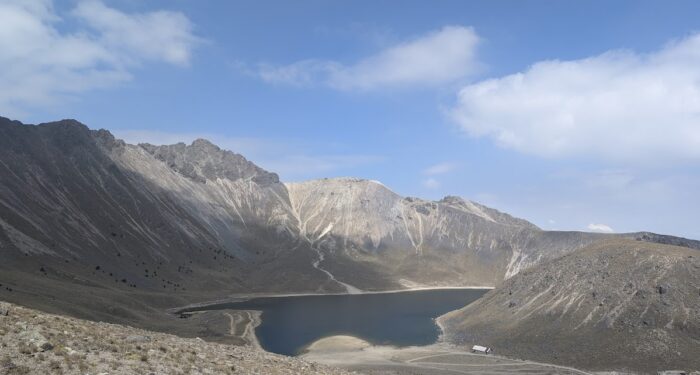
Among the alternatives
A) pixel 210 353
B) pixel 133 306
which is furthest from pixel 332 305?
pixel 210 353

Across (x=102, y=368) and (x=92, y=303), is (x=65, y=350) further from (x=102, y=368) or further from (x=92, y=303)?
(x=92, y=303)

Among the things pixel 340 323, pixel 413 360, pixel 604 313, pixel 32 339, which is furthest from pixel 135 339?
pixel 340 323

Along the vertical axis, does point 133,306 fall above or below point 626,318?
below

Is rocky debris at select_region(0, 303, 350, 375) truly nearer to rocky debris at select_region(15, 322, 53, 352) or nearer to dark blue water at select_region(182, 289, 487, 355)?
rocky debris at select_region(15, 322, 53, 352)

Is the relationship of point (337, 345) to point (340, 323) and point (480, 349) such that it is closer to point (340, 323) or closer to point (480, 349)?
point (480, 349)

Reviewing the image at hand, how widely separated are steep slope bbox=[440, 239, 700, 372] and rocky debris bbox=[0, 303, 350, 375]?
76297 mm

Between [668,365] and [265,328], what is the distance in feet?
308

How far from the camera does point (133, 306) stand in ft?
402

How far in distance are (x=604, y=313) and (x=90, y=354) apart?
100.0 m

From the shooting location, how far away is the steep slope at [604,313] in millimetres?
87562

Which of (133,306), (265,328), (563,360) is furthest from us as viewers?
(265,328)

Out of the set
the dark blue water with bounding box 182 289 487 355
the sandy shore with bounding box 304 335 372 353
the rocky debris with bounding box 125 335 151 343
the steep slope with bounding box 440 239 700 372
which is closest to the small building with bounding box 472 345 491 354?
the steep slope with bounding box 440 239 700 372

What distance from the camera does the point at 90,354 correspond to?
24.9 metres

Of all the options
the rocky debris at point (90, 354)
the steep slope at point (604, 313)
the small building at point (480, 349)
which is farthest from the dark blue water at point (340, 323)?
the rocky debris at point (90, 354)
